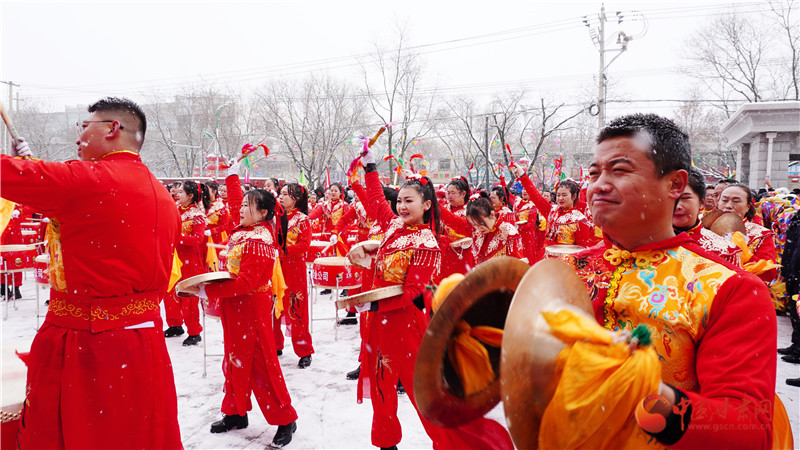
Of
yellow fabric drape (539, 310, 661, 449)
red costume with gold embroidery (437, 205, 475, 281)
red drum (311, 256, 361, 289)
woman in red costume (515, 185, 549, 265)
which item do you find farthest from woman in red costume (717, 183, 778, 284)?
yellow fabric drape (539, 310, 661, 449)

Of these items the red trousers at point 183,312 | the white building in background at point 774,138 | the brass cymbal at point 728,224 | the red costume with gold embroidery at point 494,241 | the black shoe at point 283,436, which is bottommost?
the black shoe at point 283,436

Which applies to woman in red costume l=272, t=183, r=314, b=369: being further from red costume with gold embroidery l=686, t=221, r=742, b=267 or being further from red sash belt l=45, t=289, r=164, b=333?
red costume with gold embroidery l=686, t=221, r=742, b=267

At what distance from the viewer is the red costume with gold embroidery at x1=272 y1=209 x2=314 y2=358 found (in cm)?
597

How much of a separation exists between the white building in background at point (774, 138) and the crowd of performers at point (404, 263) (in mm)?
6648

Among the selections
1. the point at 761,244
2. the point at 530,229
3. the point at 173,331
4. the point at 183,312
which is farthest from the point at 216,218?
the point at 761,244

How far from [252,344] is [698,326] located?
3501 mm

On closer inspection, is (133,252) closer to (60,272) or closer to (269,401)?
(60,272)

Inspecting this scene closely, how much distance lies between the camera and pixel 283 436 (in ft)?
12.8

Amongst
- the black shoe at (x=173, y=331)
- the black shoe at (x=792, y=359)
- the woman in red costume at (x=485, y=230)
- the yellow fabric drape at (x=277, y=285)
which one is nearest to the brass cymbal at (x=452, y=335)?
the yellow fabric drape at (x=277, y=285)

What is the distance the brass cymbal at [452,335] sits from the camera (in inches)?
54.4

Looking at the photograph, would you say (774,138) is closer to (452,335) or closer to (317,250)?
(317,250)

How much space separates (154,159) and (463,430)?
132 feet

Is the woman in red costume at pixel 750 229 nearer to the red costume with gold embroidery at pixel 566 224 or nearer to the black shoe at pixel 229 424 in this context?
the red costume with gold embroidery at pixel 566 224

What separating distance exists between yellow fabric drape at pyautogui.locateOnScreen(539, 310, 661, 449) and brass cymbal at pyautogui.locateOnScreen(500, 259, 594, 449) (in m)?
0.02
